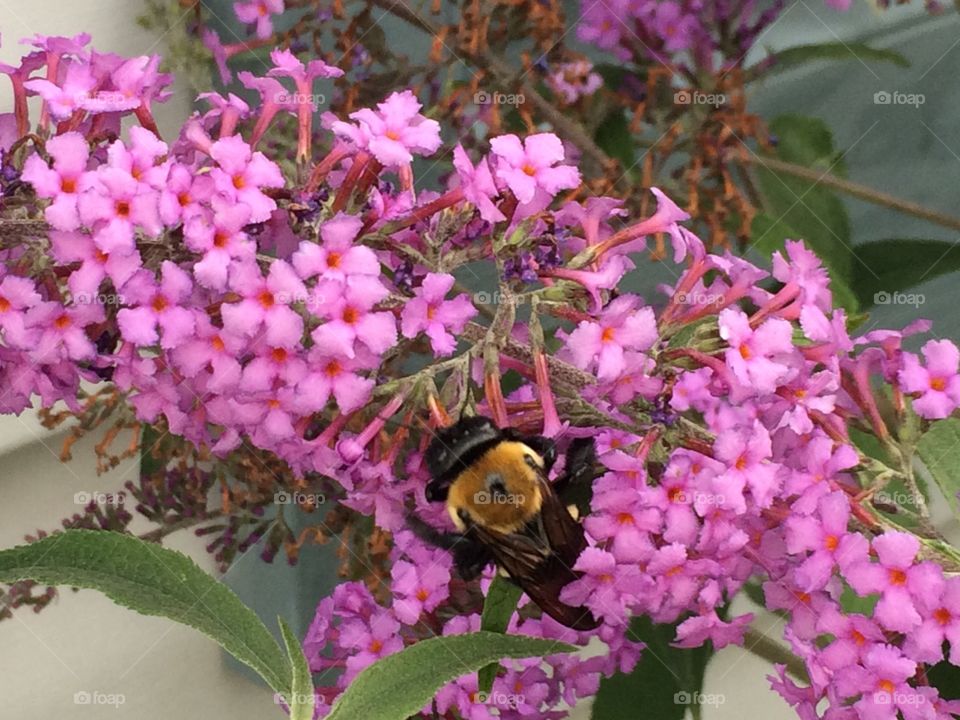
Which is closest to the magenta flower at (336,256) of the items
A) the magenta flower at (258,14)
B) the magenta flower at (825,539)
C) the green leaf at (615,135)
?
the magenta flower at (825,539)

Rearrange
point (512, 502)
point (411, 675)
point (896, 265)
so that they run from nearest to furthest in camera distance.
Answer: point (411, 675), point (512, 502), point (896, 265)

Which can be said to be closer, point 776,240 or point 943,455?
point 943,455

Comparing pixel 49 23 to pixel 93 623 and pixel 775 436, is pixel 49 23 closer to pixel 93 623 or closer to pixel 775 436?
pixel 93 623

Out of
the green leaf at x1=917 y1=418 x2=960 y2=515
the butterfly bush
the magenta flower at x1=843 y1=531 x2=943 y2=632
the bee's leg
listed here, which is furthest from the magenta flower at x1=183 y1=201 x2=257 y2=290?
the green leaf at x1=917 y1=418 x2=960 y2=515

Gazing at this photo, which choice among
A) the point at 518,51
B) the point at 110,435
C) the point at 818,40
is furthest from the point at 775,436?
the point at 818,40

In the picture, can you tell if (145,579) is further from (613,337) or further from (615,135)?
(615,135)

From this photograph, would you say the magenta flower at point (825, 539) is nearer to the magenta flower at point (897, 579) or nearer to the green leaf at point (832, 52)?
the magenta flower at point (897, 579)

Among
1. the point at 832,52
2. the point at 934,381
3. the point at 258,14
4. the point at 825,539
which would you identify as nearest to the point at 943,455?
the point at 934,381
